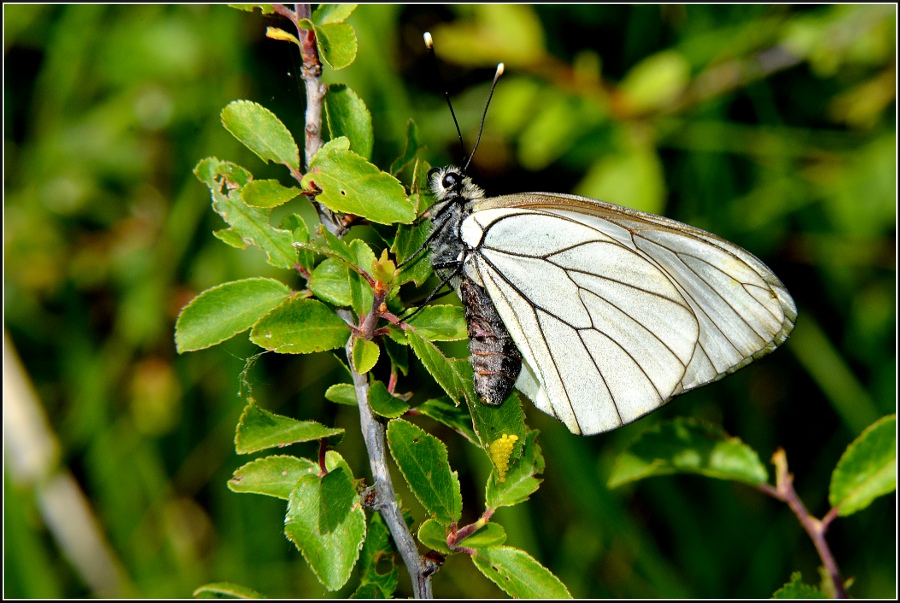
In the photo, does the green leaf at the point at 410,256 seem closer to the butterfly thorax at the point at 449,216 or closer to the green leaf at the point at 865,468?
the butterfly thorax at the point at 449,216

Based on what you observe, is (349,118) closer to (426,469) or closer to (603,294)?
(426,469)

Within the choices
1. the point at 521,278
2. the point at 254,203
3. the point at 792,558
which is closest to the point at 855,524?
the point at 792,558

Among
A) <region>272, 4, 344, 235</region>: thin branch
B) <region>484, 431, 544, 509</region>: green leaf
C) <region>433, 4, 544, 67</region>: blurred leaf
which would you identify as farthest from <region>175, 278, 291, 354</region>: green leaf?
<region>433, 4, 544, 67</region>: blurred leaf

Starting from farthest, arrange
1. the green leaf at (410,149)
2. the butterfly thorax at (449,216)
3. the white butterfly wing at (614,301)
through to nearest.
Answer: the white butterfly wing at (614,301), the butterfly thorax at (449,216), the green leaf at (410,149)

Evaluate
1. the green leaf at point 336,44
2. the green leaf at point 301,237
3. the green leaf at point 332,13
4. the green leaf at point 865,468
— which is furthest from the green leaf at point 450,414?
the green leaf at point 865,468

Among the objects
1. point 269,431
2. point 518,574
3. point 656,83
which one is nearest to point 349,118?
point 269,431

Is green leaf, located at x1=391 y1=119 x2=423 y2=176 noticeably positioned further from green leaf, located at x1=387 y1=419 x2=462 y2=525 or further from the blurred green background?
the blurred green background
